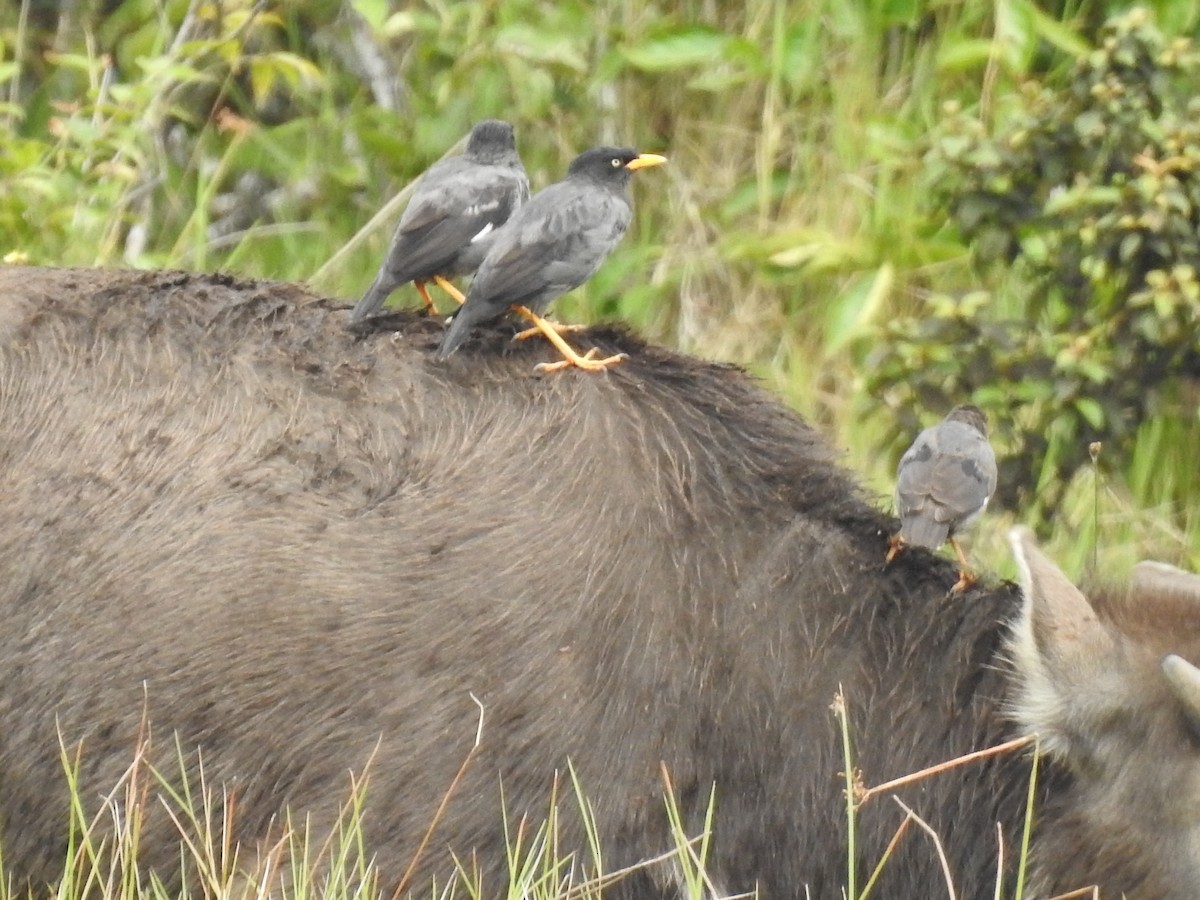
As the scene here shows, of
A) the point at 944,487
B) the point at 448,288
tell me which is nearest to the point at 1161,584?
the point at 944,487

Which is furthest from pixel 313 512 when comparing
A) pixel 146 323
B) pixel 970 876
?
pixel 970 876

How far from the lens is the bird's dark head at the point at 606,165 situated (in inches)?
192

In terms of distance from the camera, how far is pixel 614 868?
146 inches

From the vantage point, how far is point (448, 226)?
4.61 metres

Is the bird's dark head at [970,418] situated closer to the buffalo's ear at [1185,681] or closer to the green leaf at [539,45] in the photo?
the buffalo's ear at [1185,681]

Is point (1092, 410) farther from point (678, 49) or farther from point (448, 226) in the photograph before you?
point (448, 226)

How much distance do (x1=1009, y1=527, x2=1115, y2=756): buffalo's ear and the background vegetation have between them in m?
2.01

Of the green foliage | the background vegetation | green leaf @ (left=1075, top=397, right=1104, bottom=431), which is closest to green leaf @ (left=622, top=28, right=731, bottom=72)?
the background vegetation

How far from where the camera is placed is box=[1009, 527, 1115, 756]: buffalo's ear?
3.37m

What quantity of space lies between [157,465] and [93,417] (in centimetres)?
18

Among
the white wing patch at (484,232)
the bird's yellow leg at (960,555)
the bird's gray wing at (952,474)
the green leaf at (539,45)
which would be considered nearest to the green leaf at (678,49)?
the green leaf at (539,45)

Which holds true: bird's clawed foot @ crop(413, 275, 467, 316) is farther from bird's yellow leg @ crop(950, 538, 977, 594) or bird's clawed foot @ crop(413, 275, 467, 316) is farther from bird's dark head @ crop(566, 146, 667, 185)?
bird's yellow leg @ crop(950, 538, 977, 594)

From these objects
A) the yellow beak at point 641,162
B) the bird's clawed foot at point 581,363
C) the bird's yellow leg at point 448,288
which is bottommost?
the bird's yellow leg at point 448,288

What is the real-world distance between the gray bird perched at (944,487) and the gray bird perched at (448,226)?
108 centimetres
